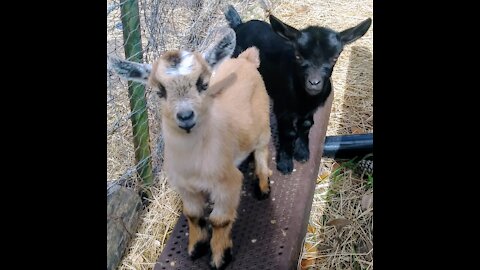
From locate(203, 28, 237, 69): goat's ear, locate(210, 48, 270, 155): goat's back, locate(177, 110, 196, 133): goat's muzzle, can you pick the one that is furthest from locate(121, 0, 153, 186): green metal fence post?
locate(177, 110, 196, 133): goat's muzzle

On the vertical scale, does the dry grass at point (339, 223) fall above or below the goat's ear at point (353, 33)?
below

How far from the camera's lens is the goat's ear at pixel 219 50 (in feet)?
8.12

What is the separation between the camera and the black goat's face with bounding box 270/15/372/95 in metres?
3.15

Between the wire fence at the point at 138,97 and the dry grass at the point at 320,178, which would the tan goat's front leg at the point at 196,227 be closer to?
the dry grass at the point at 320,178

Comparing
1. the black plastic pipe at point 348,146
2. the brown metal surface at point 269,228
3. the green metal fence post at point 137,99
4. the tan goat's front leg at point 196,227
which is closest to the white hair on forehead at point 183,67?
the tan goat's front leg at point 196,227

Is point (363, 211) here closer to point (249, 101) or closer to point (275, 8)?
point (249, 101)

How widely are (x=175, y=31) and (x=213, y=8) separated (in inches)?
47.4

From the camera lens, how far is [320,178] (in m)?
3.94

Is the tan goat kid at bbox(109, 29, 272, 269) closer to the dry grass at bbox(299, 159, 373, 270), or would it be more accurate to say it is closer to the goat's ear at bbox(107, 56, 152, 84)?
the goat's ear at bbox(107, 56, 152, 84)

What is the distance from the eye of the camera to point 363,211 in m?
3.63

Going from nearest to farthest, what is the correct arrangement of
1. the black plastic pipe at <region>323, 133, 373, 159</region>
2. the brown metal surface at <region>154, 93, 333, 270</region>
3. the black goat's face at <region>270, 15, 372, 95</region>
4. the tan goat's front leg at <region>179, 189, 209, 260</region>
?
the tan goat's front leg at <region>179, 189, 209, 260</region> < the brown metal surface at <region>154, 93, 333, 270</region> < the black goat's face at <region>270, 15, 372, 95</region> < the black plastic pipe at <region>323, 133, 373, 159</region>

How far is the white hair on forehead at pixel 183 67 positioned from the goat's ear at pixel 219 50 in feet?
0.48

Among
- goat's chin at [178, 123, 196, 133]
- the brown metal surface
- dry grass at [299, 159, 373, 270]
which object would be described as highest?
goat's chin at [178, 123, 196, 133]

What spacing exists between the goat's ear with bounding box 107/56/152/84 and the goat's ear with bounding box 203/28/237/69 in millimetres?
264
